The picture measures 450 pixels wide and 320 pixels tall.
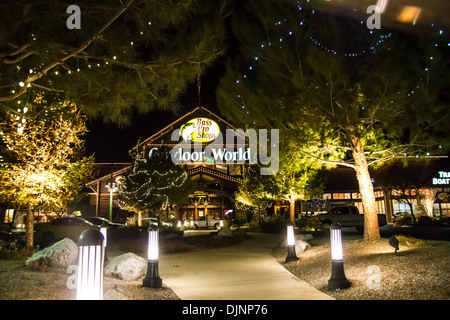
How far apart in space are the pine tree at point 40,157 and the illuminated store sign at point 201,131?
80.3 ft

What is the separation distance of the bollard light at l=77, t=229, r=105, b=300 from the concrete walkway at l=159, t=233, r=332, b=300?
3.03m

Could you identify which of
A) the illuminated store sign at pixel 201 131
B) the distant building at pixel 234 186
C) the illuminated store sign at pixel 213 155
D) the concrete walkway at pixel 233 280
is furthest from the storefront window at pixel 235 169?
the concrete walkway at pixel 233 280

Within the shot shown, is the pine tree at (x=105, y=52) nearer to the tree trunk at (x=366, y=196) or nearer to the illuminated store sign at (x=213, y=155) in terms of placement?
the tree trunk at (x=366, y=196)

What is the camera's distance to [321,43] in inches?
400

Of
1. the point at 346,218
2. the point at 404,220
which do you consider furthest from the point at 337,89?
the point at 404,220

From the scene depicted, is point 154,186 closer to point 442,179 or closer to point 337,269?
point 337,269

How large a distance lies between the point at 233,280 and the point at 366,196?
5.22 m

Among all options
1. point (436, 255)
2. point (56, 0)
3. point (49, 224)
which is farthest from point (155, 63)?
point (49, 224)

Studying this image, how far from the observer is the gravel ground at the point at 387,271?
561 centimetres

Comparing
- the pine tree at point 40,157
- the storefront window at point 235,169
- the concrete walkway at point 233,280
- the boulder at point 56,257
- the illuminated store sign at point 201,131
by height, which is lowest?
the concrete walkway at point 233,280

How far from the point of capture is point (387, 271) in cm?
675

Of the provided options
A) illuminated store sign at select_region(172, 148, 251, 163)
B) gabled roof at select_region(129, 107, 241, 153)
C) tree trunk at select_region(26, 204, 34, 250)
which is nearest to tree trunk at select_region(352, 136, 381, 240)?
tree trunk at select_region(26, 204, 34, 250)

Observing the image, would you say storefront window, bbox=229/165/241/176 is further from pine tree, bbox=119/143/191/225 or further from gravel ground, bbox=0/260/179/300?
gravel ground, bbox=0/260/179/300
